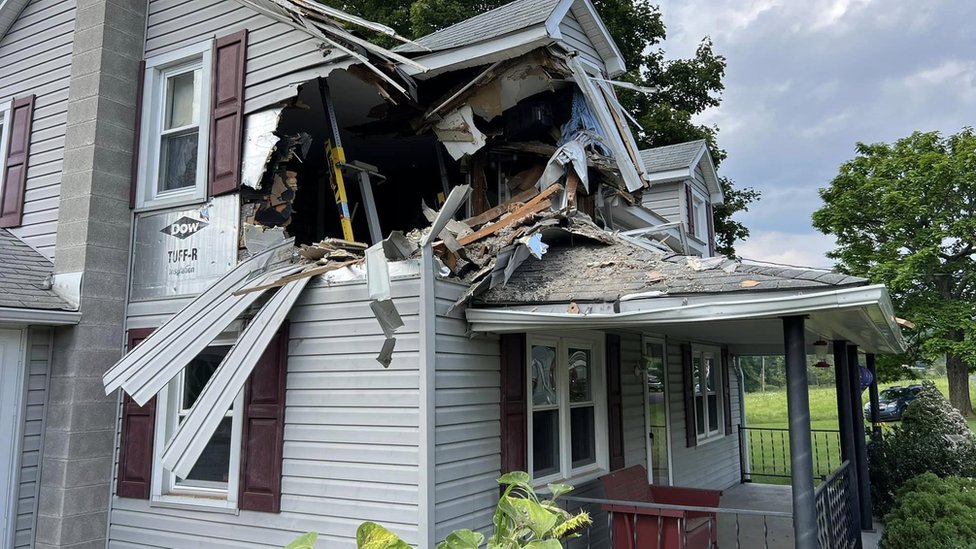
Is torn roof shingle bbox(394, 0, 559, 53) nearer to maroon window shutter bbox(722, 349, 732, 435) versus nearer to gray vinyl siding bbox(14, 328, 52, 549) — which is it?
gray vinyl siding bbox(14, 328, 52, 549)

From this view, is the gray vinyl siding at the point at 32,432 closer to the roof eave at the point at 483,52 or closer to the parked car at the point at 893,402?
the roof eave at the point at 483,52

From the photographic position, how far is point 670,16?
23906 mm

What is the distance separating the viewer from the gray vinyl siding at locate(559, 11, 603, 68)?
24.4ft

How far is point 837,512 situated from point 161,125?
7575 millimetres

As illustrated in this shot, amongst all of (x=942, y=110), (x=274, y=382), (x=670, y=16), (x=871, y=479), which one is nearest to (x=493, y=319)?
(x=274, y=382)

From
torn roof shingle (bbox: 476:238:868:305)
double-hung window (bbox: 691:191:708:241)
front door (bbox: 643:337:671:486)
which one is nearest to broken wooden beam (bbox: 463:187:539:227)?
torn roof shingle (bbox: 476:238:868:305)

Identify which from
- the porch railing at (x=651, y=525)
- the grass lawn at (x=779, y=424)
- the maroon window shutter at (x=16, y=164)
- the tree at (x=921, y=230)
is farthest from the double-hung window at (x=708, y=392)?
the tree at (x=921, y=230)

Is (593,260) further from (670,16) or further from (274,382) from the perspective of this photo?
(670,16)

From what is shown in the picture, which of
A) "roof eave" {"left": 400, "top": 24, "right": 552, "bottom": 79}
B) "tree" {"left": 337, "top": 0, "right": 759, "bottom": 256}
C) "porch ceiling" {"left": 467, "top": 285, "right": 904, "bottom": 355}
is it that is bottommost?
"porch ceiling" {"left": 467, "top": 285, "right": 904, "bottom": 355}

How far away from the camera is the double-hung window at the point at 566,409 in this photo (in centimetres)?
600

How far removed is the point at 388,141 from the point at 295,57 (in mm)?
2498

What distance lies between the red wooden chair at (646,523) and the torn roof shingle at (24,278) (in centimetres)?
536

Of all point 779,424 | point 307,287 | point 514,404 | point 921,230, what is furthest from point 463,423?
point 779,424

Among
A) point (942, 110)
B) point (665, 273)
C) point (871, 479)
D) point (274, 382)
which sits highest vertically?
point (942, 110)
